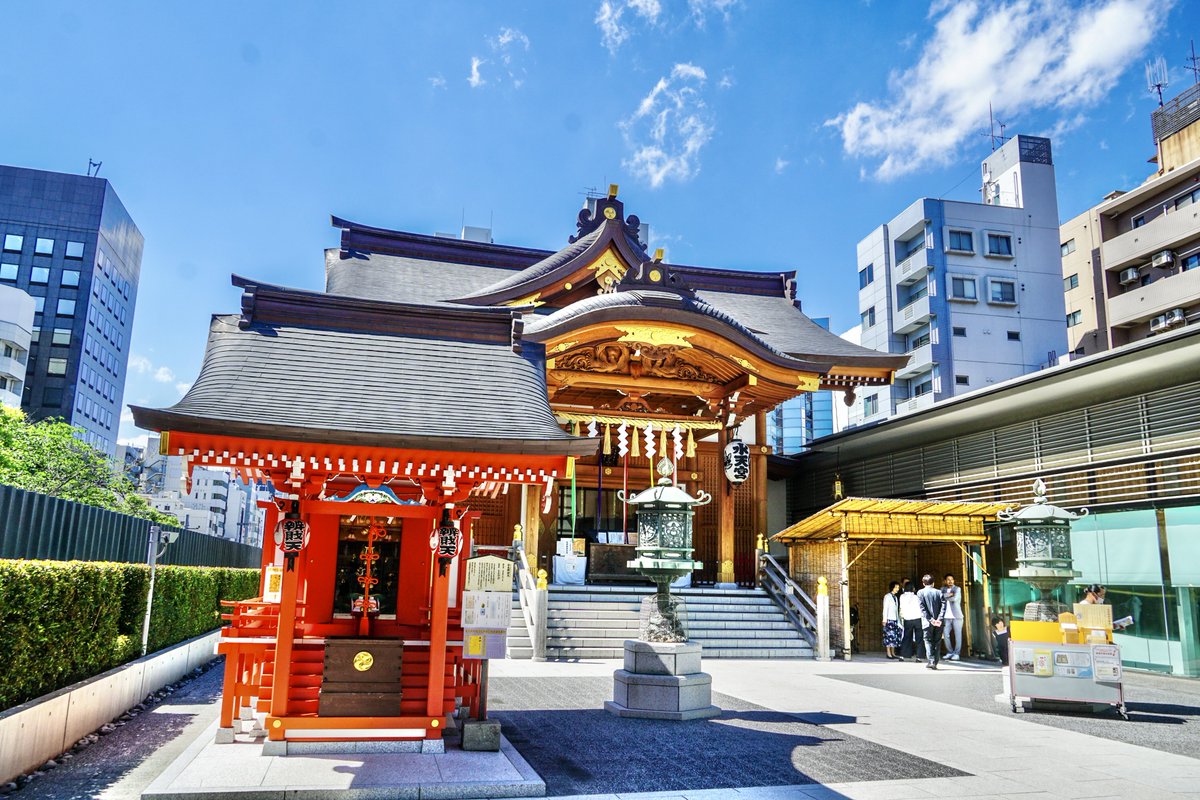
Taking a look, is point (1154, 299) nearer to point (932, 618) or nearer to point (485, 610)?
point (932, 618)

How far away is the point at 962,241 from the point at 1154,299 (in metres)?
10.1

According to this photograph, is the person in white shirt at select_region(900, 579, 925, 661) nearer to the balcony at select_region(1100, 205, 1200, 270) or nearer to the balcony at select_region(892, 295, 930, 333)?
the balcony at select_region(1100, 205, 1200, 270)

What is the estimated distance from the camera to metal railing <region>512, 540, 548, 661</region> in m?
14.5

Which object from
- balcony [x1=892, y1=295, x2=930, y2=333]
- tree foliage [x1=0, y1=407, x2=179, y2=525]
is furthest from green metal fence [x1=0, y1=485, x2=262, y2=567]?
balcony [x1=892, y1=295, x2=930, y2=333]

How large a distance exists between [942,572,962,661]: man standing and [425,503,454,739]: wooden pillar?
1103 cm

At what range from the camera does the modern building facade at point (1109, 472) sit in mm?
13758

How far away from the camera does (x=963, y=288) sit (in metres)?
41.5

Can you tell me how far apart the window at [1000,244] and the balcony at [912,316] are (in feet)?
14.0

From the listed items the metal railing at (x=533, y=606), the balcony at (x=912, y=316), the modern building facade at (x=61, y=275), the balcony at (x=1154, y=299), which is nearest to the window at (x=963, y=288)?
the balcony at (x=912, y=316)

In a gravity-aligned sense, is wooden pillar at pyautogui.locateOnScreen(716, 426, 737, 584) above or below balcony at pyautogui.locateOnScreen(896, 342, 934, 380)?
below

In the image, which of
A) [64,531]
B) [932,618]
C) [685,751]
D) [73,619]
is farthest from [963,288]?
[73,619]

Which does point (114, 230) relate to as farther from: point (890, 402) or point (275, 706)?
point (275, 706)

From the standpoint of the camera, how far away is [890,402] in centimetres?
4484

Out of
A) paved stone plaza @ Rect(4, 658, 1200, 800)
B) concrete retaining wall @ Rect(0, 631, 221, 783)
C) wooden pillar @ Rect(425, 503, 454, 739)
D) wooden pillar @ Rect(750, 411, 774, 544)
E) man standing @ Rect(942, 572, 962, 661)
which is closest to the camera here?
concrete retaining wall @ Rect(0, 631, 221, 783)
